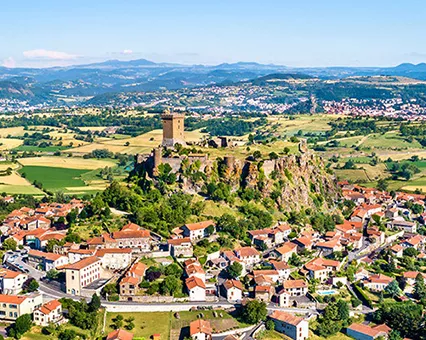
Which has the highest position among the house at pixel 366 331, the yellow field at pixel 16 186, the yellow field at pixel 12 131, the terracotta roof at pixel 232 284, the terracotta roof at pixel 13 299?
the terracotta roof at pixel 13 299

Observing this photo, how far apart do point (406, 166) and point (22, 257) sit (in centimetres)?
7194

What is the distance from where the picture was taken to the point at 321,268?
2078 inches

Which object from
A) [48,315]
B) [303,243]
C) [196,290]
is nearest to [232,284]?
[196,290]

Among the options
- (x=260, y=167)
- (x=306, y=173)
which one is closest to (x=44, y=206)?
(x=260, y=167)

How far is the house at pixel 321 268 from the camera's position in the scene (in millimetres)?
52375

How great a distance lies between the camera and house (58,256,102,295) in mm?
46562

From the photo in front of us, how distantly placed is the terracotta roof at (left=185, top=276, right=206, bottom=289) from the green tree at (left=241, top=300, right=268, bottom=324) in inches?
178

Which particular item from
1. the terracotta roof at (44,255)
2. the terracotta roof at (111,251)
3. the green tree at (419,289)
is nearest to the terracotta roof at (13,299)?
the terracotta roof at (44,255)

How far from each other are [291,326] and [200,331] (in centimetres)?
696

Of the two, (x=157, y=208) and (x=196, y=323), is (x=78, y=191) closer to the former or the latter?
(x=157, y=208)

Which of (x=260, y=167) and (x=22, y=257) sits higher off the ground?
(x=260, y=167)

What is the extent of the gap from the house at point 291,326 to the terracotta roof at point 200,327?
17.6 ft

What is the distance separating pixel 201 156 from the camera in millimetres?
65312

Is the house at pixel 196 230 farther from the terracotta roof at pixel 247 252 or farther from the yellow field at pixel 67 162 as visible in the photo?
the yellow field at pixel 67 162
